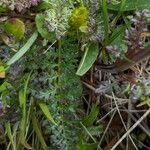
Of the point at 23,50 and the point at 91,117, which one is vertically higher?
the point at 23,50

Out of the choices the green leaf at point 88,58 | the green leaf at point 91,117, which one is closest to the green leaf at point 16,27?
the green leaf at point 88,58

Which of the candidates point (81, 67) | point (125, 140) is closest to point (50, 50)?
point (81, 67)

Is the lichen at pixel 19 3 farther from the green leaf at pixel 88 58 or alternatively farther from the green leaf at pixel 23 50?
the green leaf at pixel 88 58

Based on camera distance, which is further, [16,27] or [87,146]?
[16,27]

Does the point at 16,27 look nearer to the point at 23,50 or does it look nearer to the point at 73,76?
the point at 23,50

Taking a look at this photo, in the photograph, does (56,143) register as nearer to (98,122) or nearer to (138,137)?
(98,122)

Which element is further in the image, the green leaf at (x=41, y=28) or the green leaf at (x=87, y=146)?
the green leaf at (x=41, y=28)

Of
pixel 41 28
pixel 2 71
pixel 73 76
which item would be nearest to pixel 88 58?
pixel 73 76

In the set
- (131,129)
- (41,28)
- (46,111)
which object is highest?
(41,28)
